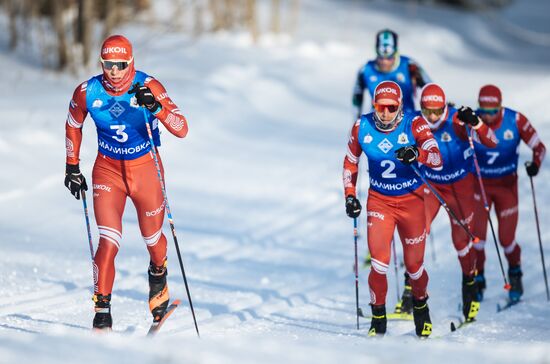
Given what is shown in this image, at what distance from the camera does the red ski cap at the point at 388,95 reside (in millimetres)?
6938

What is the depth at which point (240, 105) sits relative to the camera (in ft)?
56.3

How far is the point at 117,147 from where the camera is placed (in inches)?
275

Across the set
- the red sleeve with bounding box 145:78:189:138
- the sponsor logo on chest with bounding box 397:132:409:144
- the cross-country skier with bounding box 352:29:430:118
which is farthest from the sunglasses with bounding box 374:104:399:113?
the cross-country skier with bounding box 352:29:430:118

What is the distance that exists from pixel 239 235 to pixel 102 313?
4.03 meters

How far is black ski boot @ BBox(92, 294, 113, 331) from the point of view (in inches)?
266

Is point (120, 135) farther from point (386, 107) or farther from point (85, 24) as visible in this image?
point (85, 24)

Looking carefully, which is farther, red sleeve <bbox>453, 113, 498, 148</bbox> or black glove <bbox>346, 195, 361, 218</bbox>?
red sleeve <bbox>453, 113, 498, 148</bbox>

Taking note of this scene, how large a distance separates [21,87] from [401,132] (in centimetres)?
1141

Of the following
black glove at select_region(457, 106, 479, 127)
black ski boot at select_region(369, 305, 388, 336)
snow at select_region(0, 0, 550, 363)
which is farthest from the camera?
black glove at select_region(457, 106, 479, 127)

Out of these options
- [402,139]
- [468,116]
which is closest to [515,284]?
[468,116]

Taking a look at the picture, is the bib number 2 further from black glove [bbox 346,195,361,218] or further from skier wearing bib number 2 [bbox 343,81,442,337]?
black glove [bbox 346,195,361,218]

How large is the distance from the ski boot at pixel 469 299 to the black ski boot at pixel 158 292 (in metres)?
2.55

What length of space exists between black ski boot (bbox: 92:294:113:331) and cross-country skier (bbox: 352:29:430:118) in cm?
424

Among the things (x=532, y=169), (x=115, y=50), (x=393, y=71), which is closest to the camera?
(x=115, y=50)
